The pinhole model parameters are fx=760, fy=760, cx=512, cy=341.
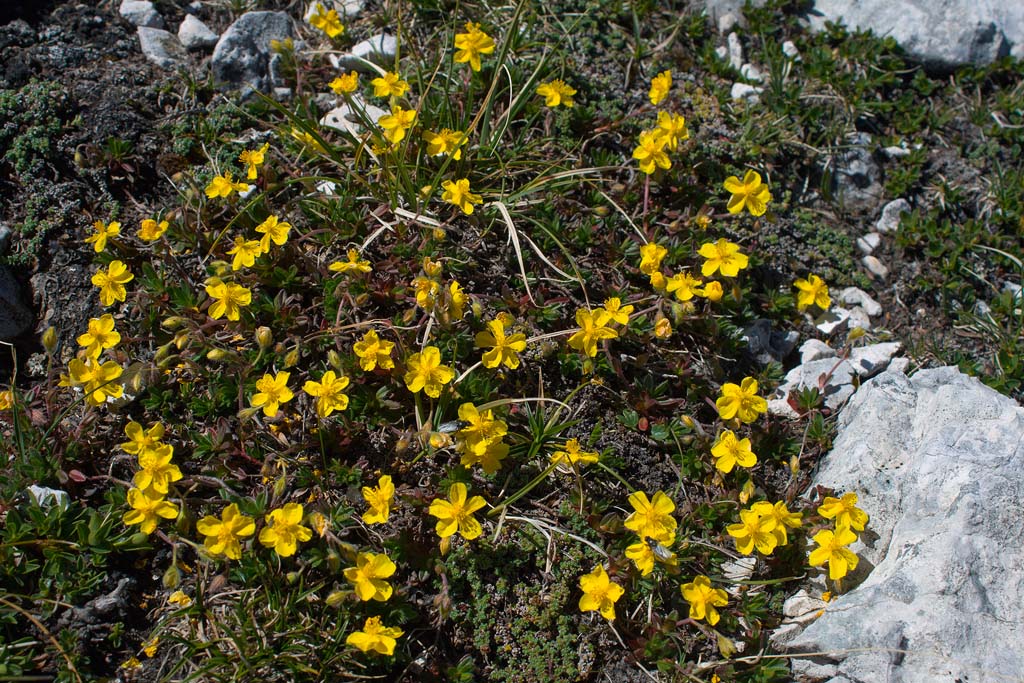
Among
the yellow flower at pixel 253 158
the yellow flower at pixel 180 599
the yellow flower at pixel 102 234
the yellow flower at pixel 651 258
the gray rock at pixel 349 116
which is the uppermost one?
the gray rock at pixel 349 116

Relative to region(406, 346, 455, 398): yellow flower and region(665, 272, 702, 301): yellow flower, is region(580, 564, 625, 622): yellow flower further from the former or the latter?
region(665, 272, 702, 301): yellow flower

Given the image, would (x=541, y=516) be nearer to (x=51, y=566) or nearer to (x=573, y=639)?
(x=573, y=639)

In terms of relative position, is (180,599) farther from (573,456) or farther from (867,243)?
(867,243)

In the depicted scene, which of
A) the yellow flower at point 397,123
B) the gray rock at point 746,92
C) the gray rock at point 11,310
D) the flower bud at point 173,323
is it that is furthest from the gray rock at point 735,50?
the gray rock at point 11,310

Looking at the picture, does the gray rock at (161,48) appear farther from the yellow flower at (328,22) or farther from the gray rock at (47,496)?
the gray rock at (47,496)

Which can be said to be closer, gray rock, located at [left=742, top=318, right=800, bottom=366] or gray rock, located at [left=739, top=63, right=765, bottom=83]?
gray rock, located at [left=742, top=318, right=800, bottom=366]

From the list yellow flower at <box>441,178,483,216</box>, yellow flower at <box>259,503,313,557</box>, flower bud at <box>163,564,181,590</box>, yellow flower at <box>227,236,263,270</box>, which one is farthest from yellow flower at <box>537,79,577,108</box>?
flower bud at <box>163,564,181,590</box>

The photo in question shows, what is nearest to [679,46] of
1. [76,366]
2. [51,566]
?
[76,366]
